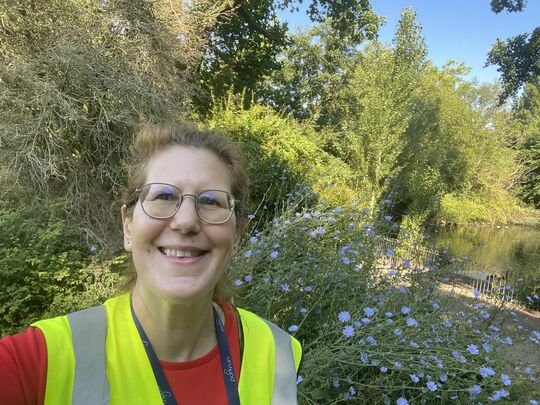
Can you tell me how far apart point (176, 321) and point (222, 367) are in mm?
188

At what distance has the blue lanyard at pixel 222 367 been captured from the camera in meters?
1.05

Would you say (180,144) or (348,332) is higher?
(180,144)

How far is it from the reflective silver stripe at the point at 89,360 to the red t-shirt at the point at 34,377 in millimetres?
69

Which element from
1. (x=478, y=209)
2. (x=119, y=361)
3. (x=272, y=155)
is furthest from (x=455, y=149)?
(x=119, y=361)

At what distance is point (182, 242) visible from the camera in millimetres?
1150

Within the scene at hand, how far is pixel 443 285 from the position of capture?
4.67 meters

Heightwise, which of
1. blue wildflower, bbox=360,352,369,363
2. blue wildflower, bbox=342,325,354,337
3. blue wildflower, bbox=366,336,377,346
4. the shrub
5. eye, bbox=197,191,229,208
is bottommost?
the shrub

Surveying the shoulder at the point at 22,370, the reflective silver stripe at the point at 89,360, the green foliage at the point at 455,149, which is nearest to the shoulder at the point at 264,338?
the reflective silver stripe at the point at 89,360

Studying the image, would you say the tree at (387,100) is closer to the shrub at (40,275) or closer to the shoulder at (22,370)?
the shrub at (40,275)

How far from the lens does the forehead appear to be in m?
1.20

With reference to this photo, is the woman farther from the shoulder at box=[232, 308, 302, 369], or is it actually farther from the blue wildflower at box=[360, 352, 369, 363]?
the blue wildflower at box=[360, 352, 369, 363]

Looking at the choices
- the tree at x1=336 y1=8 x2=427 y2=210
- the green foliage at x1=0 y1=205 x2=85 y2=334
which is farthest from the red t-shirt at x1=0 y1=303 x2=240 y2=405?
the tree at x1=336 y1=8 x2=427 y2=210

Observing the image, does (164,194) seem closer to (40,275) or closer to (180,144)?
(180,144)

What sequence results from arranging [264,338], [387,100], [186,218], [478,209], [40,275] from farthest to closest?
[478,209] < [387,100] < [40,275] < [264,338] < [186,218]
